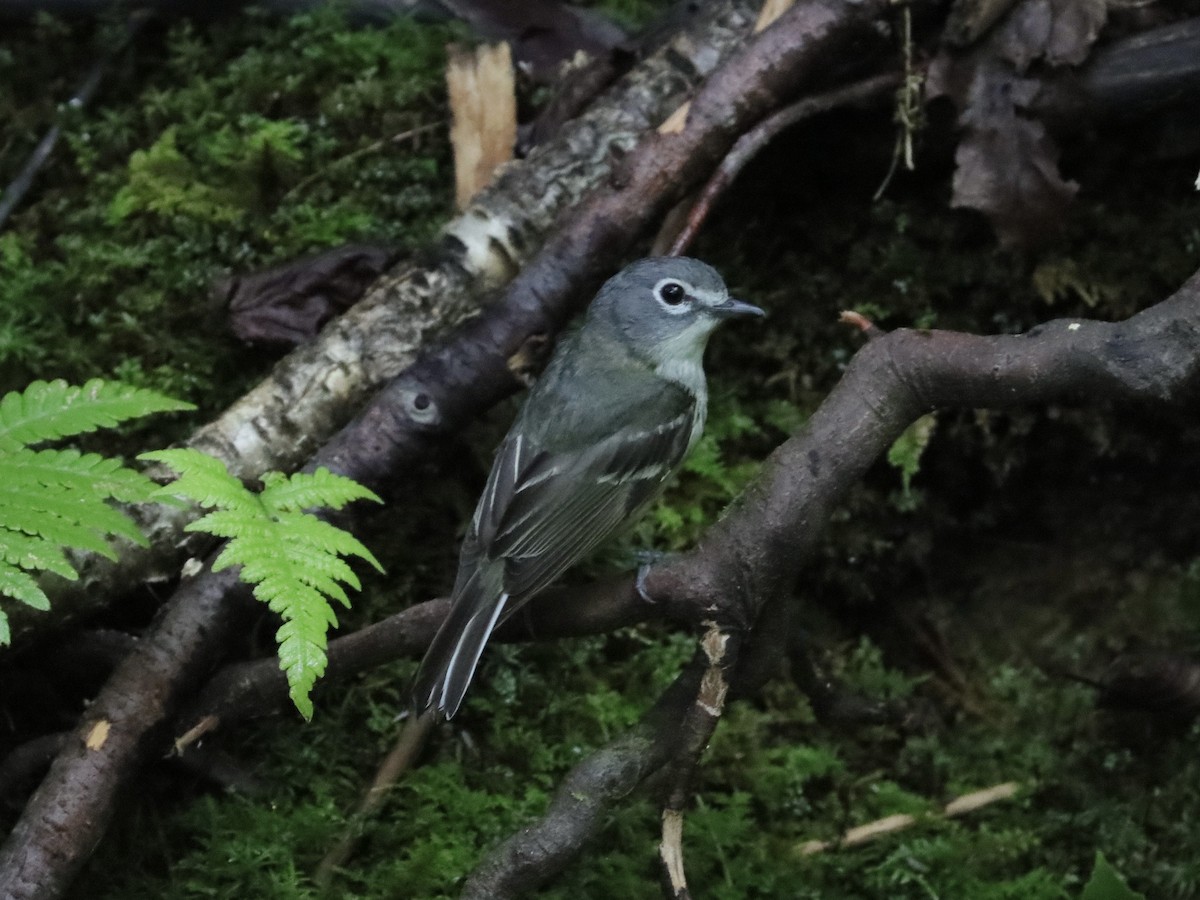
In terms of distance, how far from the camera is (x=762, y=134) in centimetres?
377

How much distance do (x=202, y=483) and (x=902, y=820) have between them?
211cm

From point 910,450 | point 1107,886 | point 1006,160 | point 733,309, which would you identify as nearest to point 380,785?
point 733,309

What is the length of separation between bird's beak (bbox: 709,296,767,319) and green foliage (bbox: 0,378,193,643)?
156 centimetres

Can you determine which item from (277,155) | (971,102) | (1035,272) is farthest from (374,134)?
(1035,272)

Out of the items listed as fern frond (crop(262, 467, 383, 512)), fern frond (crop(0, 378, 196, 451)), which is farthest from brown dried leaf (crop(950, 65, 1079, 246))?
fern frond (crop(0, 378, 196, 451))

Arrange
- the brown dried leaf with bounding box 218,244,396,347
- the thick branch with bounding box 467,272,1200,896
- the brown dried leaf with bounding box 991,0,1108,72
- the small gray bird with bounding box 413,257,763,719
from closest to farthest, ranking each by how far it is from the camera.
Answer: the thick branch with bounding box 467,272,1200,896 → the small gray bird with bounding box 413,257,763,719 → the brown dried leaf with bounding box 991,0,1108,72 → the brown dried leaf with bounding box 218,244,396,347

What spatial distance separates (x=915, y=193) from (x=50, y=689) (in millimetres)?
3219

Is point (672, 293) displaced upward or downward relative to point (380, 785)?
upward

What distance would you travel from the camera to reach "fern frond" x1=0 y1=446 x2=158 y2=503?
99.7 inches

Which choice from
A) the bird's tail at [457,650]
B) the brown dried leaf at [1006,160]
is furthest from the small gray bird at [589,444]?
the brown dried leaf at [1006,160]

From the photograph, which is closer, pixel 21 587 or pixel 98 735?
pixel 21 587

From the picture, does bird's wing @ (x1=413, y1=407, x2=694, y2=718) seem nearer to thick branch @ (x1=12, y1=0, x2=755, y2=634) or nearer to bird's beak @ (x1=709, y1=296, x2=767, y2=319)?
bird's beak @ (x1=709, y1=296, x2=767, y2=319)

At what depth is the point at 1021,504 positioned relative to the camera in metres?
4.33

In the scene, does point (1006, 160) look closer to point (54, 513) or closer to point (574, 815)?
point (574, 815)
